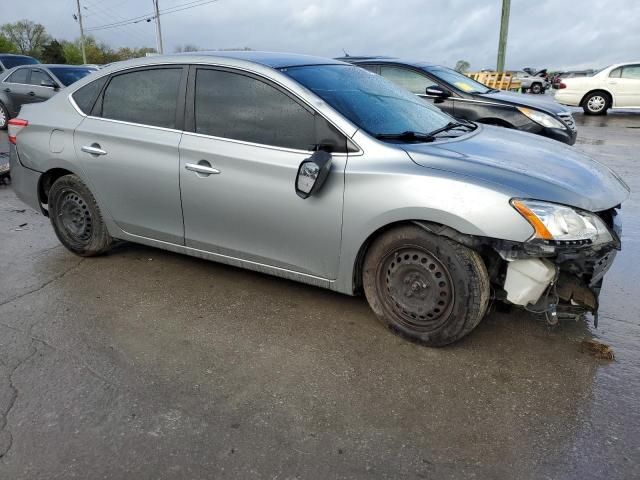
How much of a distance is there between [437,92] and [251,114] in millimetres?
4828

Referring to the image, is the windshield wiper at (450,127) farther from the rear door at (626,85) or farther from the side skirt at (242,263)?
the rear door at (626,85)

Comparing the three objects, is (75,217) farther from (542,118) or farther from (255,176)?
(542,118)

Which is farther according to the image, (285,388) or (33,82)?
(33,82)

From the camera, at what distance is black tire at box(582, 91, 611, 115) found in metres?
17.1

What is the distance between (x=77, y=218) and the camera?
15.9 ft

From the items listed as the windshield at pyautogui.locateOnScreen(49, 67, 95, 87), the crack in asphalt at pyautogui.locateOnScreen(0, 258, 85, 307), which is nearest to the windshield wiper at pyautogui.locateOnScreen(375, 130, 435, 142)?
the crack in asphalt at pyautogui.locateOnScreen(0, 258, 85, 307)

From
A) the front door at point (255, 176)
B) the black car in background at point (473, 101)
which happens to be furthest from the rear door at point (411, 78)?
the front door at point (255, 176)

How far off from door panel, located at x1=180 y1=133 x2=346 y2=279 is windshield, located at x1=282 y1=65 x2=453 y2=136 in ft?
1.32

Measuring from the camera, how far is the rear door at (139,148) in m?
4.14

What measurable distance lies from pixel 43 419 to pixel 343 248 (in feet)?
6.05

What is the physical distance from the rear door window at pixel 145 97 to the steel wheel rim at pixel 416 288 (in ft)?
6.30

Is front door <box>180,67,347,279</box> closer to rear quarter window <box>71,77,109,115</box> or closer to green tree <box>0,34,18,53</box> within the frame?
rear quarter window <box>71,77,109,115</box>

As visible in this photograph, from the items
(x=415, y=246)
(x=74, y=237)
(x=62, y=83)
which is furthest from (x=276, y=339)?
(x=62, y=83)

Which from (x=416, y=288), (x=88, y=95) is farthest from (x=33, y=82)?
(x=416, y=288)
